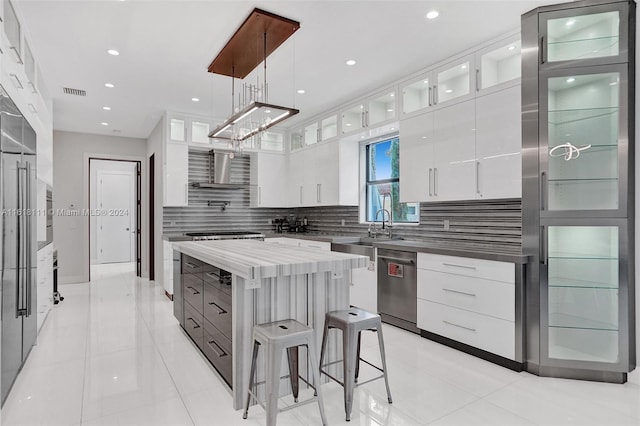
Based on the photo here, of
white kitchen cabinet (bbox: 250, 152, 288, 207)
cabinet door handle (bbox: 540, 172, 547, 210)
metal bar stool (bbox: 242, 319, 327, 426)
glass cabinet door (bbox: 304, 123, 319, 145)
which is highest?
glass cabinet door (bbox: 304, 123, 319, 145)

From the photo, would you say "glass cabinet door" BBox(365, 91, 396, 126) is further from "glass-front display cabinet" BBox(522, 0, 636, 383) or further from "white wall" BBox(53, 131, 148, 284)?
"white wall" BBox(53, 131, 148, 284)

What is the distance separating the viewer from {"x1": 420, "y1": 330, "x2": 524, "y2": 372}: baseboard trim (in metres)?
2.81

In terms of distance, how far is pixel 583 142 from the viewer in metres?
2.74

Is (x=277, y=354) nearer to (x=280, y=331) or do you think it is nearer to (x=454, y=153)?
(x=280, y=331)

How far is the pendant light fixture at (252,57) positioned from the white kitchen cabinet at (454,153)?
1.56 metres

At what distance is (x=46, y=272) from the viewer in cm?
401

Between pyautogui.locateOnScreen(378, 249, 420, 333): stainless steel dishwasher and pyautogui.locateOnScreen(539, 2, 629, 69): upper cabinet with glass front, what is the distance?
203cm

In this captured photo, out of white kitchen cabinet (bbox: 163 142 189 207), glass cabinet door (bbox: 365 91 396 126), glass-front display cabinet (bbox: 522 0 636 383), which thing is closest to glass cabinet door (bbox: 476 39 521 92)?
glass-front display cabinet (bbox: 522 0 636 383)

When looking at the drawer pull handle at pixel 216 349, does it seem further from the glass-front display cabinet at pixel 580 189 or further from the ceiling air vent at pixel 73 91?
the ceiling air vent at pixel 73 91

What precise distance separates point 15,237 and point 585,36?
4.34 meters

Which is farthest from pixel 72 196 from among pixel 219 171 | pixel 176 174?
pixel 219 171

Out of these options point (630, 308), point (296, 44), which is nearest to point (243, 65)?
point (296, 44)

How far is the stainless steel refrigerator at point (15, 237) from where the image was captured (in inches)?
89.6

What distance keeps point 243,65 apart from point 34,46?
185 centimetres
